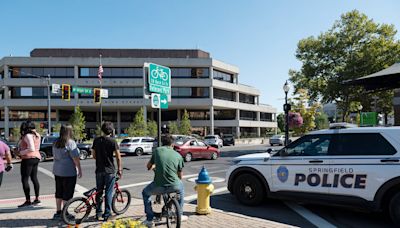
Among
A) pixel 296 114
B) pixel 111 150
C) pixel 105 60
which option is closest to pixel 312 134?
pixel 111 150

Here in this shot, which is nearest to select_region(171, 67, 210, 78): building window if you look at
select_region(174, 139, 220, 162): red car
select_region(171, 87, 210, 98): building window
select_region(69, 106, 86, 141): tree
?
select_region(171, 87, 210, 98): building window

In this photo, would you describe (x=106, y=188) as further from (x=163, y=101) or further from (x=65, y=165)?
(x=163, y=101)

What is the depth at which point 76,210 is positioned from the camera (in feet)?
20.9

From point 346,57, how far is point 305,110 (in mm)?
6669

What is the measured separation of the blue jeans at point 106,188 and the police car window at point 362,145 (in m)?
4.29

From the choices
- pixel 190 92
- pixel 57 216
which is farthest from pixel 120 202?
pixel 190 92

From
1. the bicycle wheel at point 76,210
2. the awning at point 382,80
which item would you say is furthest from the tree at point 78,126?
the bicycle wheel at point 76,210

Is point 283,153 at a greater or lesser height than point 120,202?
greater

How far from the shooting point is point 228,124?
224 ft

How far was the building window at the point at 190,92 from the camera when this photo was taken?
64.0 meters

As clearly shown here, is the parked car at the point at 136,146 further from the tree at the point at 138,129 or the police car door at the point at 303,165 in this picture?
the police car door at the point at 303,165

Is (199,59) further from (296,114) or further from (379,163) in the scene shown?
(379,163)

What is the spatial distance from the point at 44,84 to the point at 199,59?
26.6 metres

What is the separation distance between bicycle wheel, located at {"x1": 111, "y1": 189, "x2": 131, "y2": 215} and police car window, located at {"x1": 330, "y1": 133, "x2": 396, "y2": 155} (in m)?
4.22
